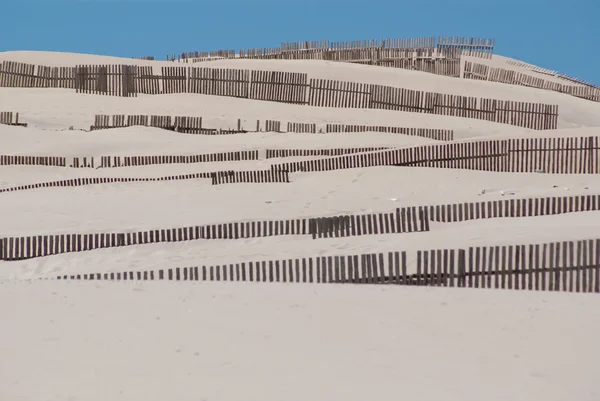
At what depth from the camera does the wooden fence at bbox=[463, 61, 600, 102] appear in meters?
44.9

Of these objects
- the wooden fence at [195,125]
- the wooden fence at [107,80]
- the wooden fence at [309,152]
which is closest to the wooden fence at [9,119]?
the wooden fence at [195,125]

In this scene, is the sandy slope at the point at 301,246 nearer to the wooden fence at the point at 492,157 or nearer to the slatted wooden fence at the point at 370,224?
the slatted wooden fence at the point at 370,224

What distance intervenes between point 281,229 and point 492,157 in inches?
334

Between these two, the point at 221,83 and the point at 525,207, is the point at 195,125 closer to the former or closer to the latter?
the point at 221,83

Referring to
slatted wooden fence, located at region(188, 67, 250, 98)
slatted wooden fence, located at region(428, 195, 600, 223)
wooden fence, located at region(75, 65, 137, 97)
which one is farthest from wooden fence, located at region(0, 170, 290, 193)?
wooden fence, located at region(75, 65, 137, 97)

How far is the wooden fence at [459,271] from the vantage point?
12000 mm

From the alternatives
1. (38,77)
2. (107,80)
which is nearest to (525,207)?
(107,80)

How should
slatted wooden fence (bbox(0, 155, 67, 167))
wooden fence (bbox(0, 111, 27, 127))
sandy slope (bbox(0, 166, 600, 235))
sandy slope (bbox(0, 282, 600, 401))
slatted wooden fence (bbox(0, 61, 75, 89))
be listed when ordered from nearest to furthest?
sandy slope (bbox(0, 282, 600, 401)) < sandy slope (bbox(0, 166, 600, 235)) < slatted wooden fence (bbox(0, 155, 67, 167)) < wooden fence (bbox(0, 111, 27, 127)) < slatted wooden fence (bbox(0, 61, 75, 89))

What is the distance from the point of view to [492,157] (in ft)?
74.6

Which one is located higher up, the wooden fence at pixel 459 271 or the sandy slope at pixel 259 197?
the wooden fence at pixel 459 271

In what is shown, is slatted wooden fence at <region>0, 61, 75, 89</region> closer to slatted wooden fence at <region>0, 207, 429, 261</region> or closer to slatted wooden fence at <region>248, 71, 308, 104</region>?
slatted wooden fence at <region>248, 71, 308, 104</region>

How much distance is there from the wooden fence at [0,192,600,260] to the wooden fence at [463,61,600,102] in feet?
96.7

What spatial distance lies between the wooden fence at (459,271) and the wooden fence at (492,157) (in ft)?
33.3

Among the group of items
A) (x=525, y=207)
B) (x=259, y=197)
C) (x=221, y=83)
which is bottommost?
(x=259, y=197)
